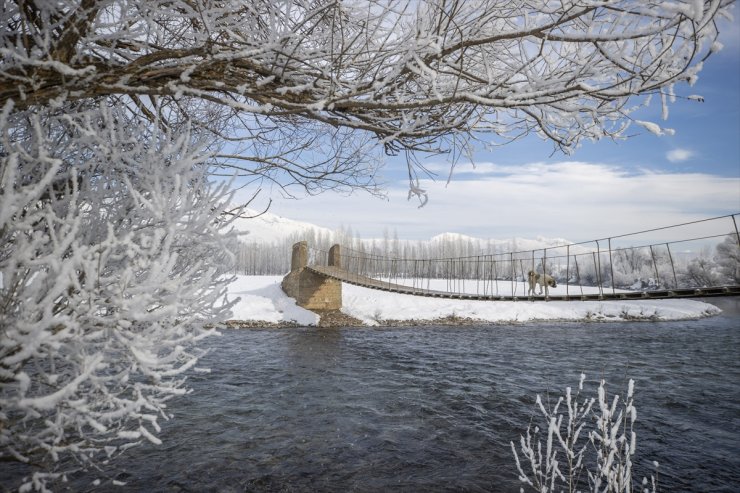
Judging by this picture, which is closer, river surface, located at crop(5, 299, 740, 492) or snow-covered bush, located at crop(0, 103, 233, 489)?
snow-covered bush, located at crop(0, 103, 233, 489)

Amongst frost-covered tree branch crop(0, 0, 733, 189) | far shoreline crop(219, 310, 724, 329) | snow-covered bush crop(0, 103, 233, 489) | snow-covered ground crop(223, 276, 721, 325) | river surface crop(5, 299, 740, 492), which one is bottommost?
river surface crop(5, 299, 740, 492)

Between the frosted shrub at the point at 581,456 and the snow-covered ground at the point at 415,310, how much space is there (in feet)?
42.1

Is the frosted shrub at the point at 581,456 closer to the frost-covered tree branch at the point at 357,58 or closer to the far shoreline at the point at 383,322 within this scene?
the frost-covered tree branch at the point at 357,58

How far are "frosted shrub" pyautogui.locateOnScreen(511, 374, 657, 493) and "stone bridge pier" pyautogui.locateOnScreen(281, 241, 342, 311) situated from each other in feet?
45.3

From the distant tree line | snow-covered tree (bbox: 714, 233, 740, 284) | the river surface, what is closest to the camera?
the river surface

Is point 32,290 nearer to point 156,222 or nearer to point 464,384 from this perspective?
point 156,222

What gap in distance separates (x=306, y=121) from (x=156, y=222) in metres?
2.39

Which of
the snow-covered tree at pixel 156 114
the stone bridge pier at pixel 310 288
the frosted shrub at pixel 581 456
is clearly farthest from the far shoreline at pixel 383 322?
the snow-covered tree at pixel 156 114

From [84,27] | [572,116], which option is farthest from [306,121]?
[572,116]

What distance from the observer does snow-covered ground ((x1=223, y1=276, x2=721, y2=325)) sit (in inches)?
746

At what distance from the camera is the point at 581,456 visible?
10.5 ft

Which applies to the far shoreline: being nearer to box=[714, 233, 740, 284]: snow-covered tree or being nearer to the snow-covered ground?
the snow-covered ground

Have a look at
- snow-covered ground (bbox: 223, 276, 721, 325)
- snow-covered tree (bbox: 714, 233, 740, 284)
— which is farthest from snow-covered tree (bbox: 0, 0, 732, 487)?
snow-covered tree (bbox: 714, 233, 740, 284)

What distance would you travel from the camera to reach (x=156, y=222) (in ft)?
8.57
